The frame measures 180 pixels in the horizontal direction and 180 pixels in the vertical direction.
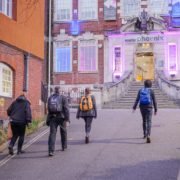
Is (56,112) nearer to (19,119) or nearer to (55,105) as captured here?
(55,105)

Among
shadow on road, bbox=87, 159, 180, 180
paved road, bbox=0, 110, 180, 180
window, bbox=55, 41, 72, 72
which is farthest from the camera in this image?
window, bbox=55, 41, 72, 72

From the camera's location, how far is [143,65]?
35.6m

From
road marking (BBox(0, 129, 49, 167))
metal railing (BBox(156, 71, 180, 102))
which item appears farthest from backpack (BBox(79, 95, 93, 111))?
metal railing (BBox(156, 71, 180, 102))

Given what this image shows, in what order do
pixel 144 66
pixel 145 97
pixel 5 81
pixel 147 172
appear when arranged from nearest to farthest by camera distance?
pixel 147 172
pixel 145 97
pixel 5 81
pixel 144 66

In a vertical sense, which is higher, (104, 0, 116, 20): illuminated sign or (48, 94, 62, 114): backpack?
(104, 0, 116, 20): illuminated sign

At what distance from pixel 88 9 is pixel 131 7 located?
3.44 metres

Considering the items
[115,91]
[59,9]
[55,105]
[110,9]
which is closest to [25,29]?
[55,105]

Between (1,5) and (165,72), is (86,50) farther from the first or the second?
(1,5)

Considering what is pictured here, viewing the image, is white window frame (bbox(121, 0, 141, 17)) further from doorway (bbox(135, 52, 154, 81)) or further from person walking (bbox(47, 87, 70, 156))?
person walking (bbox(47, 87, 70, 156))

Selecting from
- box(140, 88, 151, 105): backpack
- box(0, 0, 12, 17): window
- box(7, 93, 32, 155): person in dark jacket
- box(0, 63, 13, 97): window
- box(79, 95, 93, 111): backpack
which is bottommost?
box(7, 93, 32, 155): person in dark jacket

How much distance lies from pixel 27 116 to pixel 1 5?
19.6 feet

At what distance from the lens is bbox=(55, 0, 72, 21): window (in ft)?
123

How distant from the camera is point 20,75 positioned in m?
17.4

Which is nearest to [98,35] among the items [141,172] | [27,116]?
[27,116]
